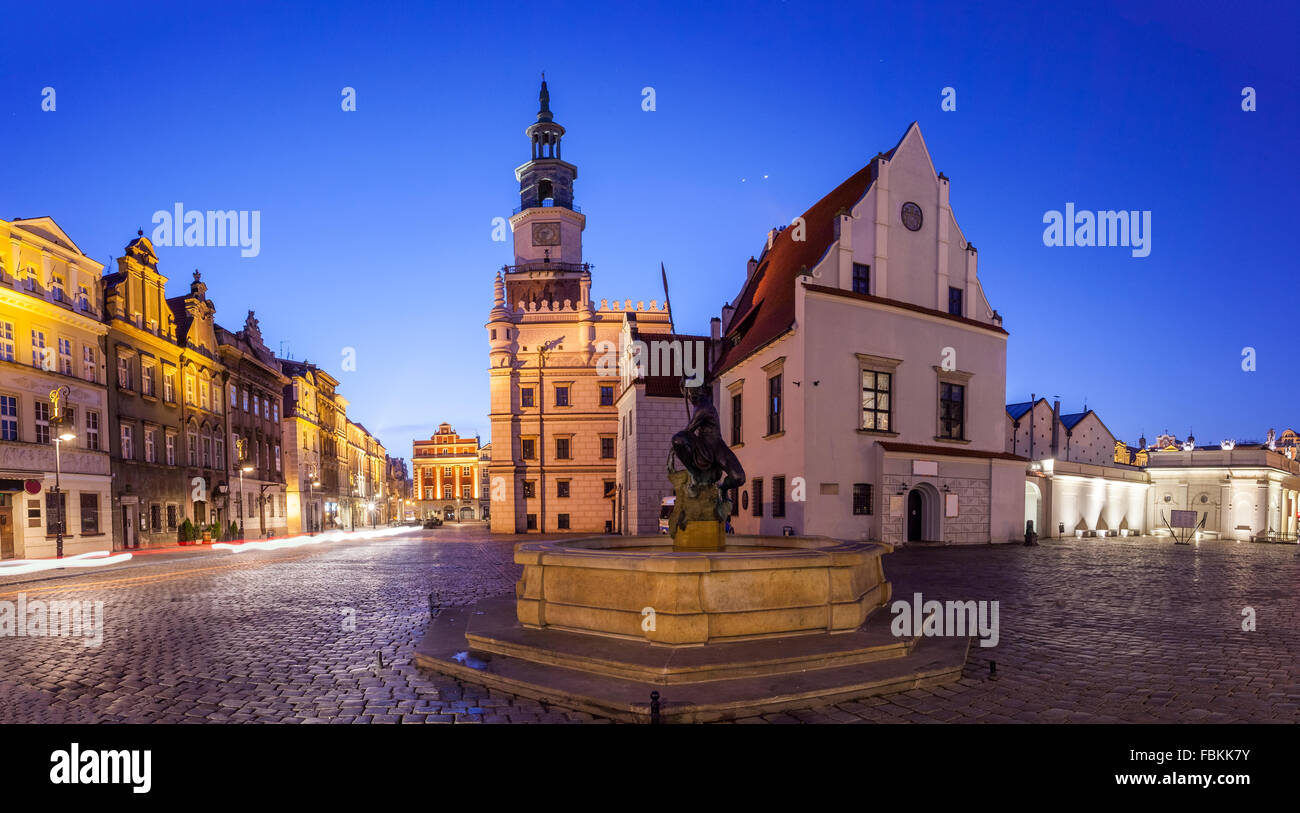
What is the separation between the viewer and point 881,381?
24531 mm

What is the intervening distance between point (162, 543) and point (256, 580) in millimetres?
22728

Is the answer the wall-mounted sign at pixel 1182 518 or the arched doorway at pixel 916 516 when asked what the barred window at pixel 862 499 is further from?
the wall-mounted sign at pixel 1182 518

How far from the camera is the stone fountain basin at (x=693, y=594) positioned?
23.8 ft

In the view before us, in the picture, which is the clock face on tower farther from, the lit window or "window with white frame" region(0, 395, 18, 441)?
the lit window

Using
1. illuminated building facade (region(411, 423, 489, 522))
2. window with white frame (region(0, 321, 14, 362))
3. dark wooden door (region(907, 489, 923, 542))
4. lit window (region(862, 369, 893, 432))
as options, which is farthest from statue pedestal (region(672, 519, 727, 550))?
illuminated building facade (region(411, 423, 489, 522))

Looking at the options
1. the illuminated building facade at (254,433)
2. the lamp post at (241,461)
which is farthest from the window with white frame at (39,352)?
the lamp post at (241,461)

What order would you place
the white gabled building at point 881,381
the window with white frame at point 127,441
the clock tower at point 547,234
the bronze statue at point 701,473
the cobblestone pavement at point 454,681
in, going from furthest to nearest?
the clock tower at point 547,234
the window with white frame at point 127,441
the white gabled building at point 881,381
the bronze statue at point 701,473
the cobblestone pavement at point 454,681

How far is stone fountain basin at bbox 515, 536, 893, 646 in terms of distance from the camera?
23.8 ft

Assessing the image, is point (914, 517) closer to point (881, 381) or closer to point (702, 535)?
point (881, 381)

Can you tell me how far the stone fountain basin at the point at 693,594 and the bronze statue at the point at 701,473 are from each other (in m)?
2.09

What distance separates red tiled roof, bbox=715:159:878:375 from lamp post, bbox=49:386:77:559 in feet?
88.3
